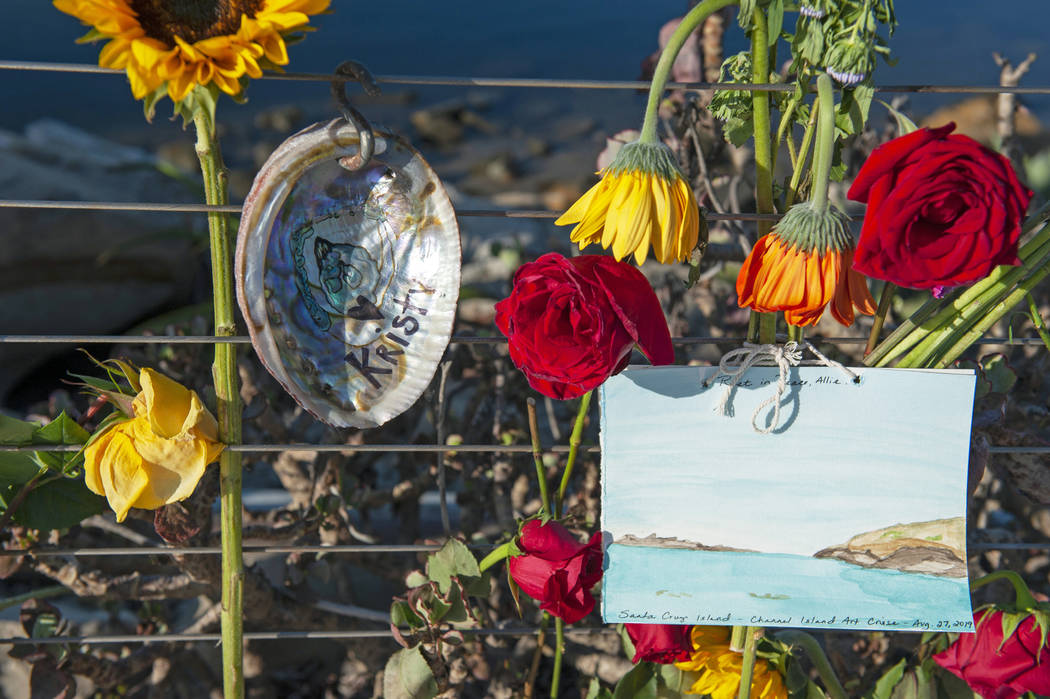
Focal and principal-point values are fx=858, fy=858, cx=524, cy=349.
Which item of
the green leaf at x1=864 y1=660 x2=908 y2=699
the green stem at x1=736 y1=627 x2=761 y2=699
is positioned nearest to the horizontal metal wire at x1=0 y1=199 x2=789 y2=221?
the green stem at x1=736 y1=627 x2=761 y2=699

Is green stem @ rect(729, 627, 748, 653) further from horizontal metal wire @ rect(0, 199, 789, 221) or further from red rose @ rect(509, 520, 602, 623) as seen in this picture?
horizontal metal wire @ rect(0, 199, 789, 221)

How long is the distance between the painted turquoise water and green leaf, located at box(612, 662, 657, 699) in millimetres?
206

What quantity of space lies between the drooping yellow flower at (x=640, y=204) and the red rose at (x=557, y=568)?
314 millimetres

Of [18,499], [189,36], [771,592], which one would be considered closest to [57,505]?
[18,499]

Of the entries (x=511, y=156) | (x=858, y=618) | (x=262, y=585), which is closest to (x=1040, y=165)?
(x=858, y=618)

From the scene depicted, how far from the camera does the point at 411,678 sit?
0.97m

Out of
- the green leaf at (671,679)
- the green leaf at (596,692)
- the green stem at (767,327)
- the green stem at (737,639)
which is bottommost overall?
the green leaf at (596,692)

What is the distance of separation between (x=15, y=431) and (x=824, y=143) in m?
0.85

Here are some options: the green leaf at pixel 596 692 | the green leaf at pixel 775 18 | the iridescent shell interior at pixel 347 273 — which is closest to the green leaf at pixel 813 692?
the green leaf at pixel 596 692

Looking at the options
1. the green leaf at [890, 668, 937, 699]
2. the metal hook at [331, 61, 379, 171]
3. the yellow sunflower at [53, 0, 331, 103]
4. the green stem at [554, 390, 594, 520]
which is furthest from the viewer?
the green leaf at [890, 668, 937, 699]

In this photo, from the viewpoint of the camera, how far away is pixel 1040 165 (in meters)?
1.49

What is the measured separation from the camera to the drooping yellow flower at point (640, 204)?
677 millimetres

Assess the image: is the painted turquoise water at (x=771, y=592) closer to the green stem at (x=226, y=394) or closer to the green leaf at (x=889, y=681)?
the green leaf at (x=889, y=681)

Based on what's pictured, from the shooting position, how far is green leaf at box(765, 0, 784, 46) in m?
0.70
